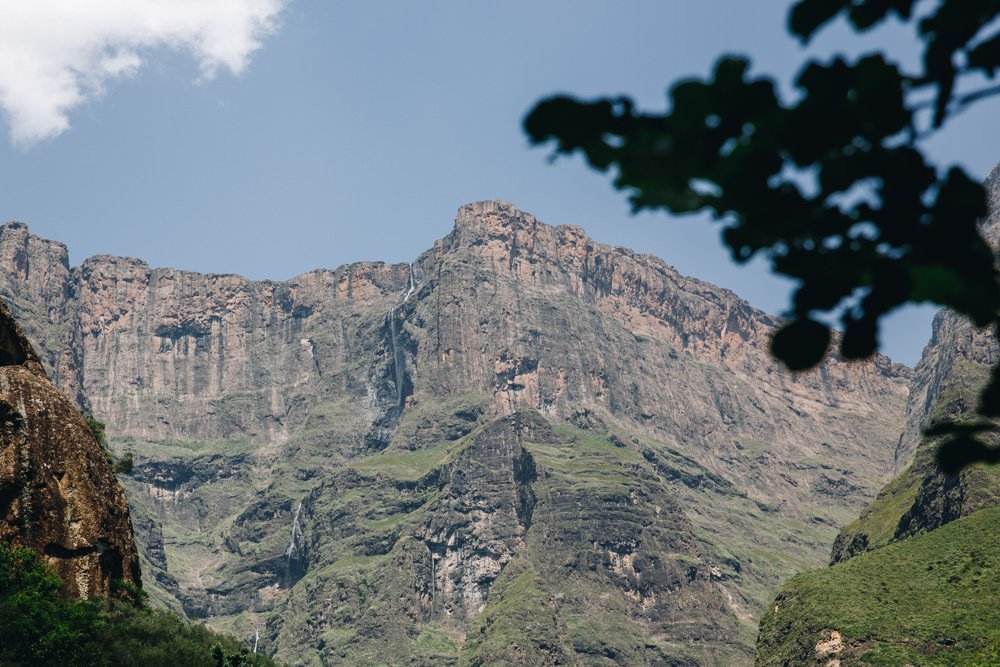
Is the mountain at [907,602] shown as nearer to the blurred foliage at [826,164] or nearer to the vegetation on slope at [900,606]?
the vegetation on slope at [900,606]

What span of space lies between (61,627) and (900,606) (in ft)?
429

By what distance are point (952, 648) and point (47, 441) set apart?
4537 inches

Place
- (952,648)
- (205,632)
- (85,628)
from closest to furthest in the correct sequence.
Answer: (85,628) < (205,632) < (952,648)

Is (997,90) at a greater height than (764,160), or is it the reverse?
(997,90)

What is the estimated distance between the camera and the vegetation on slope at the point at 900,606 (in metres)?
139

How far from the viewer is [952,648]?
441 ft

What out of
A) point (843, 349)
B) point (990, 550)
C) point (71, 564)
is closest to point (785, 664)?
point (990, 550)

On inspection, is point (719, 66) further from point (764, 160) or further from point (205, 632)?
point (205, 632)

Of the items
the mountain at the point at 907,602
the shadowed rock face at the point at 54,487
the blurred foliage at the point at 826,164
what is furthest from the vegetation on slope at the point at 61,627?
the mountain at the point at 907,602

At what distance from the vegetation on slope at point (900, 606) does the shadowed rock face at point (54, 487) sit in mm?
106273

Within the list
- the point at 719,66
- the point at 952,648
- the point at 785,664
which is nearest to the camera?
the point at 719,66


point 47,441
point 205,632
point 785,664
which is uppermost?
point 47,441

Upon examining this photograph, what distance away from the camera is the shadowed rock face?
52188 mm

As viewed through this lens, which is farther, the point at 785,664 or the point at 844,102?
the point at 785,664
